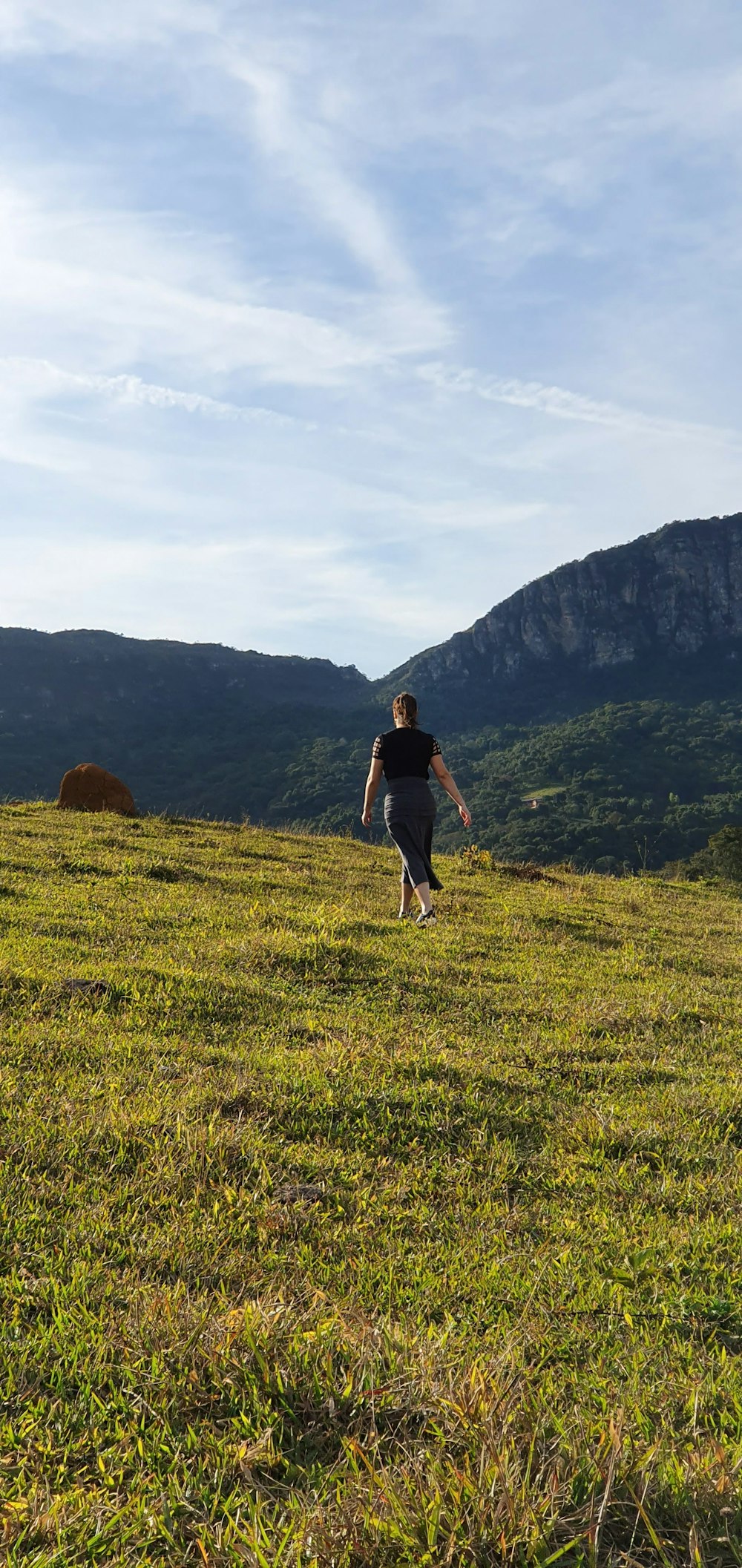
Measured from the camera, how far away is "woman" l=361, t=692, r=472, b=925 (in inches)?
387

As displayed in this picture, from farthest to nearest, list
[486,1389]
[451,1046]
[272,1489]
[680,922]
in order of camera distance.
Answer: [680,922] → [451,1046] → [486,1389] → [272,1489]

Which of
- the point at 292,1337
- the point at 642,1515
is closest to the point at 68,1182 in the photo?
the point at 292,1337

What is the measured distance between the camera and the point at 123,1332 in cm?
248

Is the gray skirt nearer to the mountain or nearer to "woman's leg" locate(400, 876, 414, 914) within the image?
"woman's leg" locate(400, 876, 414, 914)

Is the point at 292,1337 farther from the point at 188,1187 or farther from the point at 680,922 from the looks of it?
the point at 680,922

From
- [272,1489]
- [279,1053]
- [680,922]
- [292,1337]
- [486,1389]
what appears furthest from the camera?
[680,922]

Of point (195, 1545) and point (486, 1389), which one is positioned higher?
point (486, 1389)

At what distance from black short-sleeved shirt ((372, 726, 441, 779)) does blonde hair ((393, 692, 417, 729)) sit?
18 centimetres

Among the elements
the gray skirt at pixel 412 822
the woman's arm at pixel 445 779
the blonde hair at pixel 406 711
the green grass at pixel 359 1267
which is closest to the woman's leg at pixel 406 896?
the gray skirt at pixel 412 822

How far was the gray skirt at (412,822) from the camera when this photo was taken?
32.2 feet

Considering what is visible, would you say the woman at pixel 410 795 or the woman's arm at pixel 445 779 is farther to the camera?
the woman's arm at pixel 445 779

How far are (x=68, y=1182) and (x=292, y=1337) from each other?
54.0 inches

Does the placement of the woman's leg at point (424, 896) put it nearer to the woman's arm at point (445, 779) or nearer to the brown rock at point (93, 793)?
the woman's arm at point (445, 779)

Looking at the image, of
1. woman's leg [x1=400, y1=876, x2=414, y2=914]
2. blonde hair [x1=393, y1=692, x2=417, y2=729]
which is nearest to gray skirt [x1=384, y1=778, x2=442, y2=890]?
woman's leg [x1=400, y1=876, x2=414, y2=914]
